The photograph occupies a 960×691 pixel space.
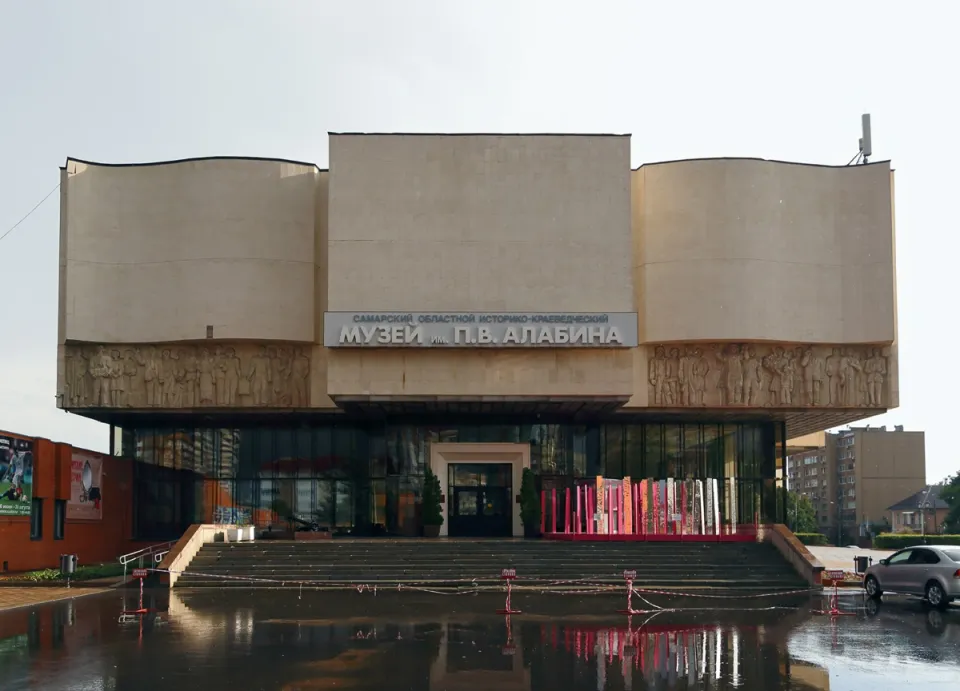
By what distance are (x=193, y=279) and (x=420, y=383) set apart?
9377 millimetres

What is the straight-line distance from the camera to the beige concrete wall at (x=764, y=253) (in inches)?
1485

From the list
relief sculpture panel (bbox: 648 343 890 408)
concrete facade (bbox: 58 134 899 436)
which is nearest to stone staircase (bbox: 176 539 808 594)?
concrete facade (bbox: 58 134 899 436)

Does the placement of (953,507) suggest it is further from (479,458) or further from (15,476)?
(15,476)

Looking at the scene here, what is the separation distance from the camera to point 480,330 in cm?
3597

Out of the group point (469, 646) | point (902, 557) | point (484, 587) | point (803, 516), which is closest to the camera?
point (469, 646)

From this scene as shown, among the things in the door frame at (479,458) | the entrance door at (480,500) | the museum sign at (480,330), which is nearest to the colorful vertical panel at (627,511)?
the door frame at (479,458)

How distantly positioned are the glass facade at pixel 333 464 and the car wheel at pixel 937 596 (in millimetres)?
19086

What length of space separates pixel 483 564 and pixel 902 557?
1206 centimetres

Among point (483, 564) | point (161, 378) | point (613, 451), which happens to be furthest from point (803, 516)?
point (161, 378)

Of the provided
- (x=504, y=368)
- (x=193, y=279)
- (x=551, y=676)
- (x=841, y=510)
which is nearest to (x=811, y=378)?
(x=504, y=368)

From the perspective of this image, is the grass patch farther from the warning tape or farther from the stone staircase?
the warning tape

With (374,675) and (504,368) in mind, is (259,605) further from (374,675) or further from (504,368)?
(504,368)

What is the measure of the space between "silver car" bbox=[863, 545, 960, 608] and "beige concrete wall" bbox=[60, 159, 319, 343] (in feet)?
70.6

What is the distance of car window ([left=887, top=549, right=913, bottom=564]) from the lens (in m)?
25.5
